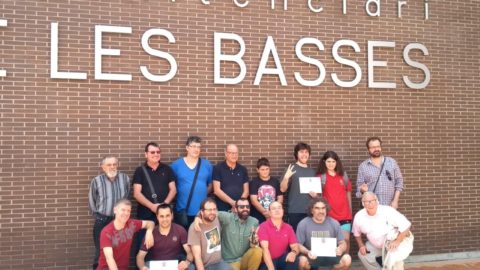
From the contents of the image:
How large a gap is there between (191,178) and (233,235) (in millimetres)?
1097

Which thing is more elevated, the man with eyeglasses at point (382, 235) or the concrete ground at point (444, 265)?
the man with eyeglasses at point (382, 235)

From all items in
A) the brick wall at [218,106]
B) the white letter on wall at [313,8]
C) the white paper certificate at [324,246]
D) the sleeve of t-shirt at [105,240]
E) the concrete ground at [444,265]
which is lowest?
the concrete ground at [444,265]

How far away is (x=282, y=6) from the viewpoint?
7840 mm

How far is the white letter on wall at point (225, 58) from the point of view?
7422 mm

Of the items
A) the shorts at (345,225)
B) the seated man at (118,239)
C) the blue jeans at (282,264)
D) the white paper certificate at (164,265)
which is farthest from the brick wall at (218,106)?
the blue jeans at (282,264)

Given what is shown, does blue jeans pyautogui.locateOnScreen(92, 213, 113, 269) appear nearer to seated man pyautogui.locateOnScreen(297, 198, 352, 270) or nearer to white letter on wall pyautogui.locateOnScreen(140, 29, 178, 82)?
white letter on wall pyautogui.locateOnScreen(140, 29, 178, 82)

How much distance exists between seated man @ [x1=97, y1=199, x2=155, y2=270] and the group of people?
1 centimetres

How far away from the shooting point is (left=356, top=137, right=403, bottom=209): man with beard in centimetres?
713

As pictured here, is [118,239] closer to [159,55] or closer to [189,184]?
[189,184]

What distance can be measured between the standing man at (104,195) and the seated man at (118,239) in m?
0.65

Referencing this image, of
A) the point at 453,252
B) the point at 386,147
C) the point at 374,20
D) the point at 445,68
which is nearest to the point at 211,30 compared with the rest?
the point at 374,20

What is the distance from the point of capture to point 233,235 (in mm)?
6004

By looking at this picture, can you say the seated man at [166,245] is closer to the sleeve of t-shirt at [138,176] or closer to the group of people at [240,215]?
the group of people at [240,215]

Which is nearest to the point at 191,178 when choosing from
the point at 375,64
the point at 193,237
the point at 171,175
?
the point at 171,175
